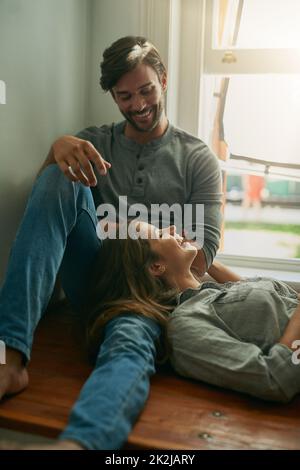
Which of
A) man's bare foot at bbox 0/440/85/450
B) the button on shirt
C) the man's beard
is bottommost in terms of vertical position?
man's bare foot at bbox 0/440/85/450

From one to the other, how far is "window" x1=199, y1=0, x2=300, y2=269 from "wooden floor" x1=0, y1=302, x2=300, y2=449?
108cm

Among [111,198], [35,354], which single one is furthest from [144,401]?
[111,198]

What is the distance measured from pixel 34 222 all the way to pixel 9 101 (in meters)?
0.56

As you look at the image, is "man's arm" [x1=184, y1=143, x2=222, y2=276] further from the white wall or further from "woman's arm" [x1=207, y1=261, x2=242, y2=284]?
the white wall

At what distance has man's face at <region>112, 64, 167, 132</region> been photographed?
5.42ft

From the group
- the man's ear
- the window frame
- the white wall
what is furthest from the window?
the man's ear

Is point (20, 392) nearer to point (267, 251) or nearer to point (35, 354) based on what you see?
point (35, 354)

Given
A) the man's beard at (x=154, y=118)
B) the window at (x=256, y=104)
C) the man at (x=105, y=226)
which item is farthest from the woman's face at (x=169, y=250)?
the window at (x=256, y=104)

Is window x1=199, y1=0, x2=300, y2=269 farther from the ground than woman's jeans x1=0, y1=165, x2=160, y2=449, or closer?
farther from the ground

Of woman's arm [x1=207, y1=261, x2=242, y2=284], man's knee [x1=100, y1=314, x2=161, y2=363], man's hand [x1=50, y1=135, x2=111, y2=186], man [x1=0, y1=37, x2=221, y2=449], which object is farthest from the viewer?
woman's arm [x1=207, y1=261, x2=242, y2=284]

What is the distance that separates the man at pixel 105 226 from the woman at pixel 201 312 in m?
0.08

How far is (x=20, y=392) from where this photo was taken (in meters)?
1.21

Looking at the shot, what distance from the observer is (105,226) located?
60.9 inches
